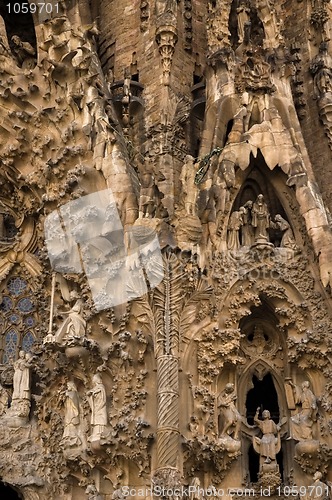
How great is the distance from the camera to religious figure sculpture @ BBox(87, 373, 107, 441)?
11641mm

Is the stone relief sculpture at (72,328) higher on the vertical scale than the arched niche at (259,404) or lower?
higher

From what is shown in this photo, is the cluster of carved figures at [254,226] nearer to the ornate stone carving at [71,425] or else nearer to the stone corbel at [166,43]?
the ornate stone carving at [71,425]

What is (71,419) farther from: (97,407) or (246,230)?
(246,230)

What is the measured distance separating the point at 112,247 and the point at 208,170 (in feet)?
5.56

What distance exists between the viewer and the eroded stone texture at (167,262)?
11.7 meters

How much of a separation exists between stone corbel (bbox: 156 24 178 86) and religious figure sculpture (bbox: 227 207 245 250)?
3017 millimetres

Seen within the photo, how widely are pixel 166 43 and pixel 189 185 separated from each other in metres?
3.30

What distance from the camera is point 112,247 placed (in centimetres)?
1250

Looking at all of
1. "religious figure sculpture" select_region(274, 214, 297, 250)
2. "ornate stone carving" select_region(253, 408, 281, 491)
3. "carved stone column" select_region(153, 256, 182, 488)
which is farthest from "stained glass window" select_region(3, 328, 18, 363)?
"religious figure sculpture" select_region(274, 214, 297, 250)

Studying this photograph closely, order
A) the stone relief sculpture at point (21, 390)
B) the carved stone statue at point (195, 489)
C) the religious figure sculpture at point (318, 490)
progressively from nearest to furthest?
the carved stone statue at point (195, 489) < the religious figure sculpture at point (318, 490) < the stone relief sculpture at point (21, 390)

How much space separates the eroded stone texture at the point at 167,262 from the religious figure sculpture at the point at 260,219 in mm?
21

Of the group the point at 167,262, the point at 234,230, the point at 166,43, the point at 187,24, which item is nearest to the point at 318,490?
the point at 167,262

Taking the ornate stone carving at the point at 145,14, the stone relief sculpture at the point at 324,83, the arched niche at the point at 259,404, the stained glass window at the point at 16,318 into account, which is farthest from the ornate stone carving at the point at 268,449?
the ornate stone carving at the point at 145,14

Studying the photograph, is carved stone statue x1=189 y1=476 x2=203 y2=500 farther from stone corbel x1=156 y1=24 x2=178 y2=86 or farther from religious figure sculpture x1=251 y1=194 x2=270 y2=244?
stone corbel x1=156 y1=24 x2=178 y2=86
